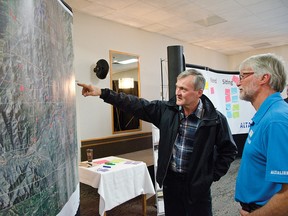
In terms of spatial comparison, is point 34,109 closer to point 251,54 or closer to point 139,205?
point 139,205

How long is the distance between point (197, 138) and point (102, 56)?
3047 millimetres

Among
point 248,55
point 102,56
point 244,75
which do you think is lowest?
point 244,75

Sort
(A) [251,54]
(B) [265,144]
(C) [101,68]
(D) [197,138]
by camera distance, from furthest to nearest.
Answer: (A) [251,54]
(C) [101,68]
(D) [197,138]
(B) [265,144]

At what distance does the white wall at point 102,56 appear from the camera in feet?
12.8

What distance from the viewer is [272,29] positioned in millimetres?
5188

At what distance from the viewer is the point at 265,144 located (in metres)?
0.97

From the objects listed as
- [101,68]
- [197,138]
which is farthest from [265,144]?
[101,68]

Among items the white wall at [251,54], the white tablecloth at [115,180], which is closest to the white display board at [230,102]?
the white tablecloth at [115,180]

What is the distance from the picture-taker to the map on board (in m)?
0.72

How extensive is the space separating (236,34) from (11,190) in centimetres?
572

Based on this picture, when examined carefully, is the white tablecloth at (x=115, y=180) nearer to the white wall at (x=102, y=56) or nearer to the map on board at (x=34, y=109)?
the white wall at (x=102, y=56)

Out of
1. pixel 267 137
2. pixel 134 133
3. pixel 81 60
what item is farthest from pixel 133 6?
pixel 267 137

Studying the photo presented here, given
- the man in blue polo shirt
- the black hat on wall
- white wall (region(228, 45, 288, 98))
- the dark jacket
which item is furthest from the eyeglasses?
white wall (region(228, 45, 288, 98))

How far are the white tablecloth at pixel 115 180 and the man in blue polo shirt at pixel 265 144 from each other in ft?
5.50
